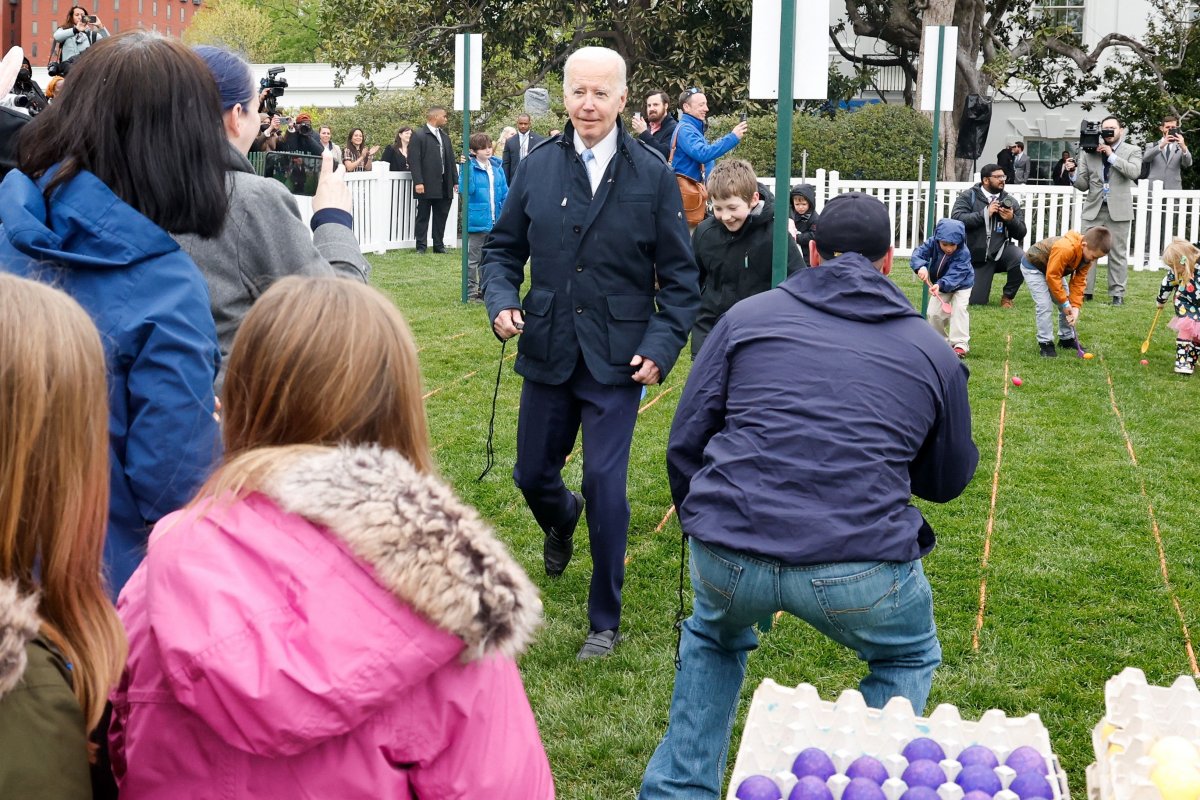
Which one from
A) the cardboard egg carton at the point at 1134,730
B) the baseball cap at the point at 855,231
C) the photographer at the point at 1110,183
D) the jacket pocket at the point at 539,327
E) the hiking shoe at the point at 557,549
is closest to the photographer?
the cardboard egg carton at the point at 1134,730

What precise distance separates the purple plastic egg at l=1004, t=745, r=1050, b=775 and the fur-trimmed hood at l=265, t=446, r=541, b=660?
1222 mm

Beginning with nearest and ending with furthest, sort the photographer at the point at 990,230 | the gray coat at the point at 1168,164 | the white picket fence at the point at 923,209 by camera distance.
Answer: the photographer at the point at 990,230, the white picket fence at the point at 923,209, the gray coat at the point at 1168,164

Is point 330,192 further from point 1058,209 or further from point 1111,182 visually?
point 1058,209

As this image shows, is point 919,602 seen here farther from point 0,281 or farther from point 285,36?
point 285,36

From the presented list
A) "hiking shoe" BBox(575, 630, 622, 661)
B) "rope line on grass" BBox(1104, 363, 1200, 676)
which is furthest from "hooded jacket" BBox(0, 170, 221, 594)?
"rope line on grass" BBox(1104, 363, 1200, 676)

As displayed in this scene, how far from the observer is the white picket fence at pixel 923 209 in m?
19.1

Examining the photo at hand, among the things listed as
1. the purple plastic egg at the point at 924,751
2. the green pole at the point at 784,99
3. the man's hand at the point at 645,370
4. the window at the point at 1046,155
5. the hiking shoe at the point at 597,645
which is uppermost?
the window at the point at 1046,155

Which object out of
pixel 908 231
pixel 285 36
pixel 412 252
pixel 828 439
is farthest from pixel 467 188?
pixel 285 36

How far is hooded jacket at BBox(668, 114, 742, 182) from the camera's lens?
40.1 feet

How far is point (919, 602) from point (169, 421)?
1.81 meters

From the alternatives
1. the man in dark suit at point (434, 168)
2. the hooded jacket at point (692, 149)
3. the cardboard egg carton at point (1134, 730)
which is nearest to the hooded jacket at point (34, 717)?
the cardboard egg carton at point (1134, 730)

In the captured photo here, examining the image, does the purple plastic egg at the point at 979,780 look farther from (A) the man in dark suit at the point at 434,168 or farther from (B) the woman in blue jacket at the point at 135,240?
(A) the man in dark suit at the point at 434,168

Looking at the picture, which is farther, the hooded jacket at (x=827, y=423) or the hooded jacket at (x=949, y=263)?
the hooded jacket at (x=949, y=263)

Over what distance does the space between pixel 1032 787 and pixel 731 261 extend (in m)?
4.14
